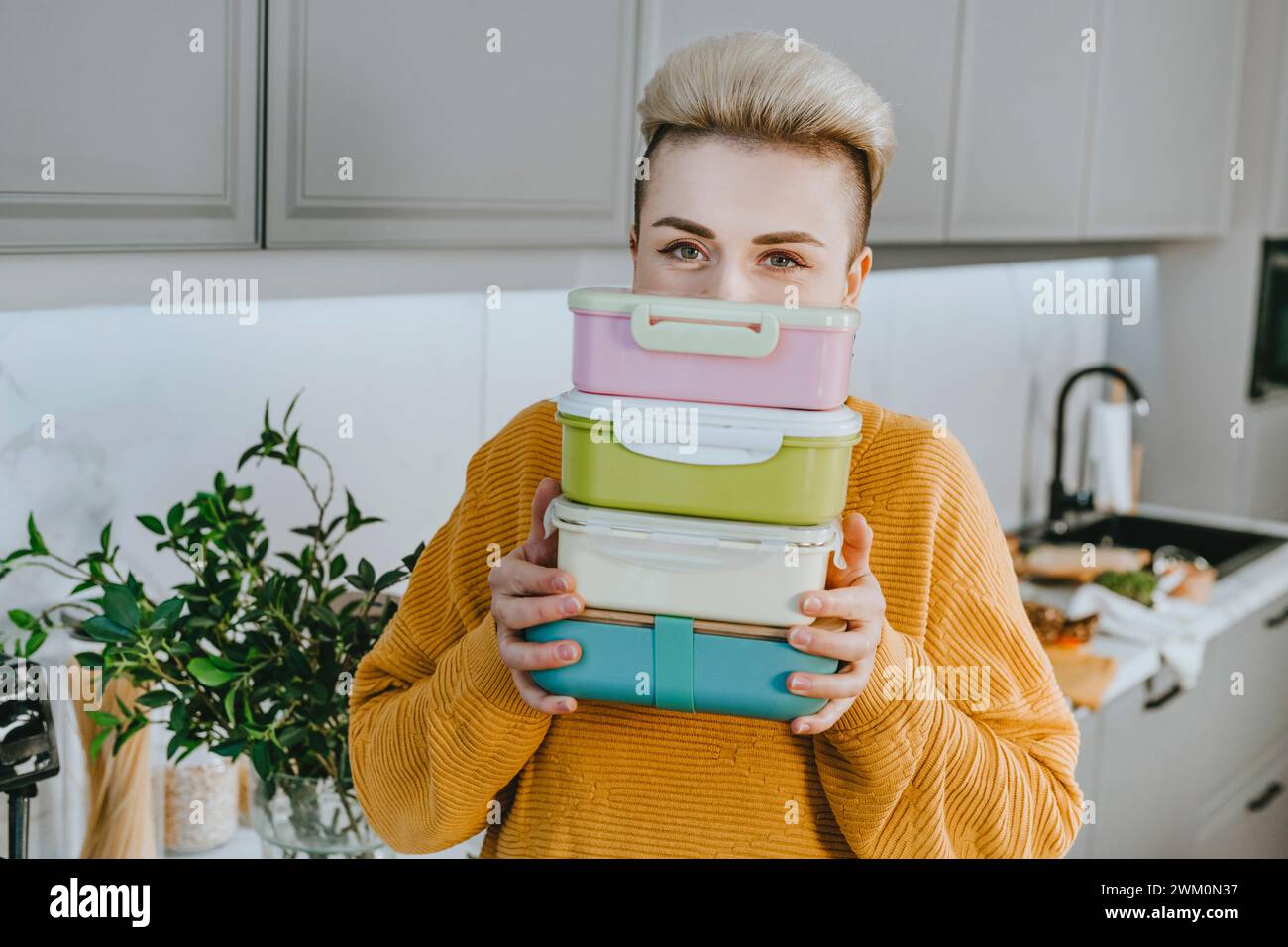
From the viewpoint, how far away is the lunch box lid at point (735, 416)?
26.3 inches

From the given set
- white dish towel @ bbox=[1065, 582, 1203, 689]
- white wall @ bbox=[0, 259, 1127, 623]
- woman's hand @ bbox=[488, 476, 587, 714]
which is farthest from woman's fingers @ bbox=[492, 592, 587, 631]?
white dish towel @ bbox=[1065, 582, 1203, 689]

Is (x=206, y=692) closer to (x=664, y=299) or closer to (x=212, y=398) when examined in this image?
(x=212, y=398)

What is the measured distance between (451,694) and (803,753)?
0.75ft

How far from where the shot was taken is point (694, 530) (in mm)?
683

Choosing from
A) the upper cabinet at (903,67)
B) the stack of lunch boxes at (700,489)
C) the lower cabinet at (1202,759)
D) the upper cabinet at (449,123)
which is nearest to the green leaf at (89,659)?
the upper cabinet at (449,123)

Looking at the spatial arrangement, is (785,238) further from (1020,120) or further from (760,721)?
(1020,120)

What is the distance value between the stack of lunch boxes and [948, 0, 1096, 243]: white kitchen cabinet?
3.42 ft

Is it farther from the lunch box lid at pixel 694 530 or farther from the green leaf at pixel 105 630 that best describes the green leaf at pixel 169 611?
the lunch box lid at pixel 694 530

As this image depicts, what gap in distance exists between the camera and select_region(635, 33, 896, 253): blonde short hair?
81cm

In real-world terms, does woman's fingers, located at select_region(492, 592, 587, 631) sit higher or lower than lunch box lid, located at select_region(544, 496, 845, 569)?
lower

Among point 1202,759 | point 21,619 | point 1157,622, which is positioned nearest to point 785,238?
point 21,619

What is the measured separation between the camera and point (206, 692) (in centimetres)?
104

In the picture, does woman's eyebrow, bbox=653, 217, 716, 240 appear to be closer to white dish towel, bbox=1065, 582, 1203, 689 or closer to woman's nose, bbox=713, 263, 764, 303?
woman's nose, bbox=713, 263, 764, 303
